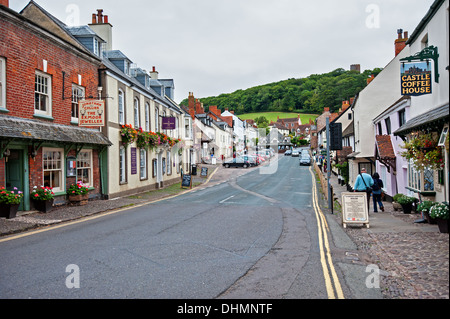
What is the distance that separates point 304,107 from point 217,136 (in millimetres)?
97167

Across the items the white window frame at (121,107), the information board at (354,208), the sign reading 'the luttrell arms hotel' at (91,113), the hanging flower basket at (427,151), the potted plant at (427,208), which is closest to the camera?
the hanging flower basket at (427,151)

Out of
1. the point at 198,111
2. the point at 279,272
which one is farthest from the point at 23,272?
the point at 198,111

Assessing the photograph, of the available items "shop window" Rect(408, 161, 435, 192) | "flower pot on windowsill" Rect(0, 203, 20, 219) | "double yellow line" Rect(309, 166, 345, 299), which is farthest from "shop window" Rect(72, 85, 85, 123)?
"shop window" Rect(408, 161, 435, 192)

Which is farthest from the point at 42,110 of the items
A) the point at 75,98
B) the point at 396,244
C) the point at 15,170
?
the point at 396,244

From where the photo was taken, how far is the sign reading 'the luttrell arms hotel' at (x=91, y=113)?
1595 cm

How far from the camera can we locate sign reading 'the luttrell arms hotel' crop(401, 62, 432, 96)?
11.0 m

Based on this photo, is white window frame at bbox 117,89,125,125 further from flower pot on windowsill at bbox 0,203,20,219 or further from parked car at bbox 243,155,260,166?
parked car at bbox 243,155,260,166

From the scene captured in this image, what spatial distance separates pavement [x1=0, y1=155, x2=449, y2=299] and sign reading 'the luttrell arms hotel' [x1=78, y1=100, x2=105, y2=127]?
383 centimetres

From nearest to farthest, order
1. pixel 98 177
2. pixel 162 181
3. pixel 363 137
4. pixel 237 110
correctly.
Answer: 1. pixel 98 177
2. pixel 363 137
3. pixel 162 181
4. pixel 237 110

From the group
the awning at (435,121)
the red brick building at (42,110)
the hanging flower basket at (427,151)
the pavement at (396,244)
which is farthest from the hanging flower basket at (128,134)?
the hanging flower basket at (427,151)

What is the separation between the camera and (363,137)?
25.0 m

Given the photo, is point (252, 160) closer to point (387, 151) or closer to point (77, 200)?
point (387, 151)

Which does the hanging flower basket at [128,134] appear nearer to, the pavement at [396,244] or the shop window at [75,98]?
the shop window at [75,98]
